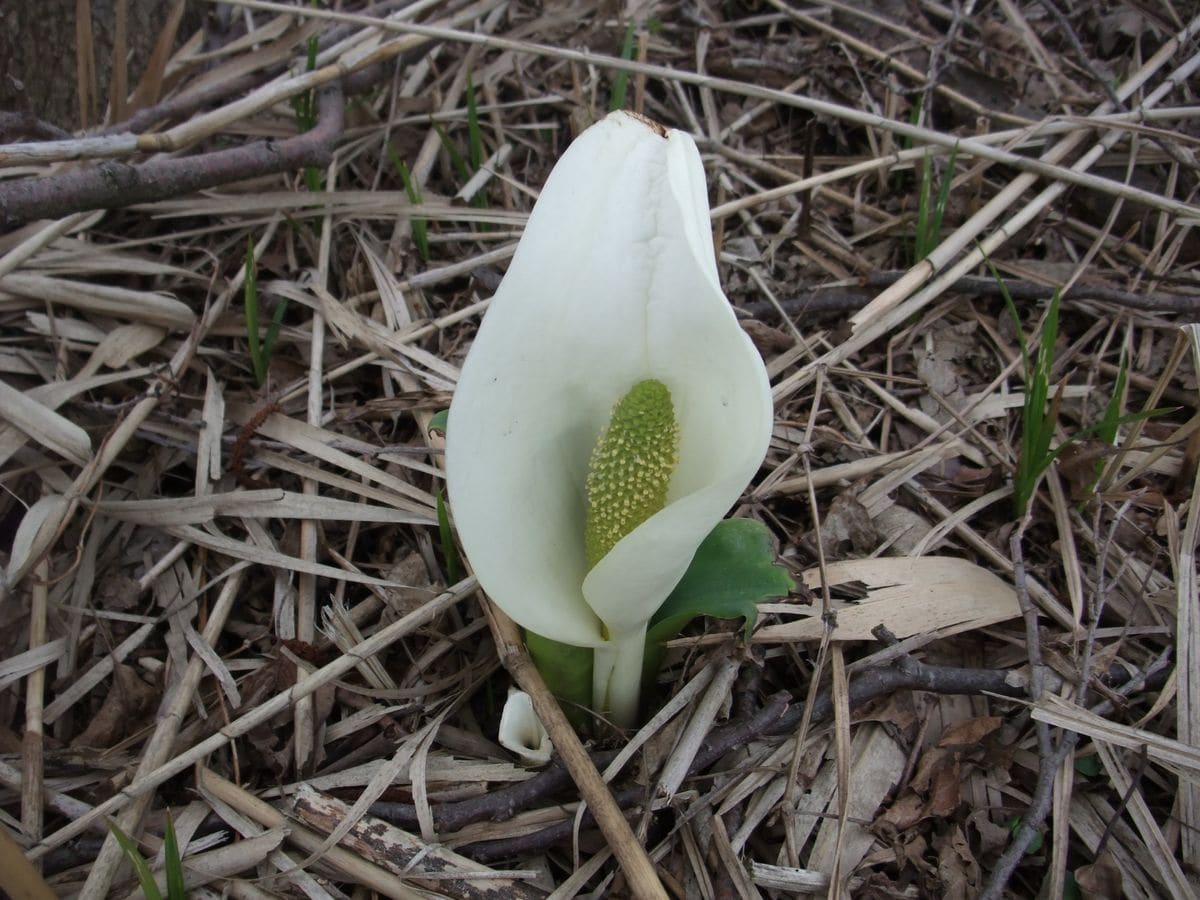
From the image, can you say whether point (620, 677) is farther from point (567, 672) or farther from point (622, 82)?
point (622, 82)

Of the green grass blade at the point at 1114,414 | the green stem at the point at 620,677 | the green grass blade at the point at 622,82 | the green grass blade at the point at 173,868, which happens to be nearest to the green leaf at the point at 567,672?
the green stem at the point at 620,677

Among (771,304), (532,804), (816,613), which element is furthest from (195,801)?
(771,304)

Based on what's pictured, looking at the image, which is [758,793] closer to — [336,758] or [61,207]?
[336,758]

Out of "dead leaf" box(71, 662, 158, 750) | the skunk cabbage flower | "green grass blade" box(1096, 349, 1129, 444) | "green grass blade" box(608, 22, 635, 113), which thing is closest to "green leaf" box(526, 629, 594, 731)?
the skunk cabbage flower

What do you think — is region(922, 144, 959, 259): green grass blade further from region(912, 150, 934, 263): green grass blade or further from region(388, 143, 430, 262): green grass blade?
region(388, 143, 430, 262): green grass blade

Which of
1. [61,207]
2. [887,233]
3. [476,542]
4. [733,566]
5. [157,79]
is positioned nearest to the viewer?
[476,542]

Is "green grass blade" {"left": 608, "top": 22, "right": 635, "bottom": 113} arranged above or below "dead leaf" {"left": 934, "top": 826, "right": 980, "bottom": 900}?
above
